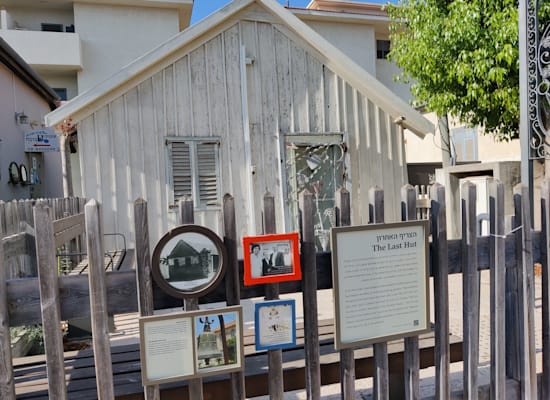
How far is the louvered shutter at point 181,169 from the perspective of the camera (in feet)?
23.2

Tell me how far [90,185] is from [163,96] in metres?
1.90

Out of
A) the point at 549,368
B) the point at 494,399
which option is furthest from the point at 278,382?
the point at 549,368

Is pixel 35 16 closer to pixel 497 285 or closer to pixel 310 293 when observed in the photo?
pixel 310 293

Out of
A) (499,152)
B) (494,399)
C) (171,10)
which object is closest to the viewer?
(494,399)

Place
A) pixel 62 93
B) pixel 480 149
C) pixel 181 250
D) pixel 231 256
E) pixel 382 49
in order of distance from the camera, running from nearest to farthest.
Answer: pixel 181 250 → pixel 231 256 → pixel 480 149 → pixel 62 93 → pixel 382 49

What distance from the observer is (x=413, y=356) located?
2.27 metres

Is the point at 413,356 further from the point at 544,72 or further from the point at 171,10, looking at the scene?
the point at 171,10

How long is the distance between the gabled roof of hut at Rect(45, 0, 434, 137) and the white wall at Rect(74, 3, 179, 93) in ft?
36.9

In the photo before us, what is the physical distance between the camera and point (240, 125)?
7344mm

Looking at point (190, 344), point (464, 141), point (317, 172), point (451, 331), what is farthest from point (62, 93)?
point (190, 344)

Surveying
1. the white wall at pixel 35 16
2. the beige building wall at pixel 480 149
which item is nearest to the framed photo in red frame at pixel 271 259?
the beige building wall at pixel 480 149

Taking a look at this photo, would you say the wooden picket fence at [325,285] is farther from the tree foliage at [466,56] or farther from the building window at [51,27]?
the building window at [51,27]

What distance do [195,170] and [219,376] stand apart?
5.31 metres

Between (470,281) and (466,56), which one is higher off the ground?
(466,56)
